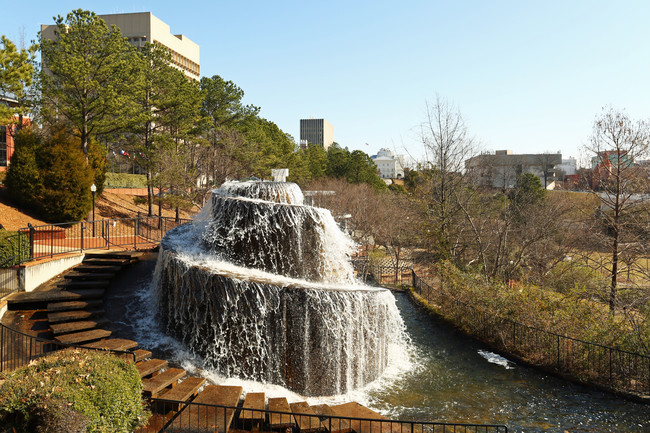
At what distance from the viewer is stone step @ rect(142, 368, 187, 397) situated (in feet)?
25.6

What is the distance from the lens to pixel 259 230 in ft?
39.0

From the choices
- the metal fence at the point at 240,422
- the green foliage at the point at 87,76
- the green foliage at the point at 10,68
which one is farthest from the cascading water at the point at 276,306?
the green foliage at the point at 87,76

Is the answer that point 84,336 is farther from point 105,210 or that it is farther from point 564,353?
point 105,210

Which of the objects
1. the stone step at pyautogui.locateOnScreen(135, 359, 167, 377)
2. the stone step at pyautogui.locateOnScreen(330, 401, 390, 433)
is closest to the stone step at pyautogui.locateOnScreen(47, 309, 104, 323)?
the stone step at pyautogui.locateOnScreen(135, 359, 167, 377)

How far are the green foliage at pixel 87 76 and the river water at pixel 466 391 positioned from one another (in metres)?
15.9

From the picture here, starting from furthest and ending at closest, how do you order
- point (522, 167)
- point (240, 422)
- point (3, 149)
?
point (522, 167) → point (3, 149) → point (240, 422)

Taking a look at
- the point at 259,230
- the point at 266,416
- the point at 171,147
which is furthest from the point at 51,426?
the point at 171,147

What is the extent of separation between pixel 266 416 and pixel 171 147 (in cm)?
2631

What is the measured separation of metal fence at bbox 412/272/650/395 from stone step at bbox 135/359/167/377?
9.59m

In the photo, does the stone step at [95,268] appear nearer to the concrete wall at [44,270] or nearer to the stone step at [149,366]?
the concrete wall at [44,270]

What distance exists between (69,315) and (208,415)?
6191 millimetres

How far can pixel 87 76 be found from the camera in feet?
80.8

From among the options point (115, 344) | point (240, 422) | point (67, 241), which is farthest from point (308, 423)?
point (67, 241)

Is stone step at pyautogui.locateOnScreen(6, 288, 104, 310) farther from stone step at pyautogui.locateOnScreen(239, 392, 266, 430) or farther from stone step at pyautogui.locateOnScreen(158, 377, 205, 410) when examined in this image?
stone step at pyautogui.locateOnScreen(239, 392, 266, 430)
